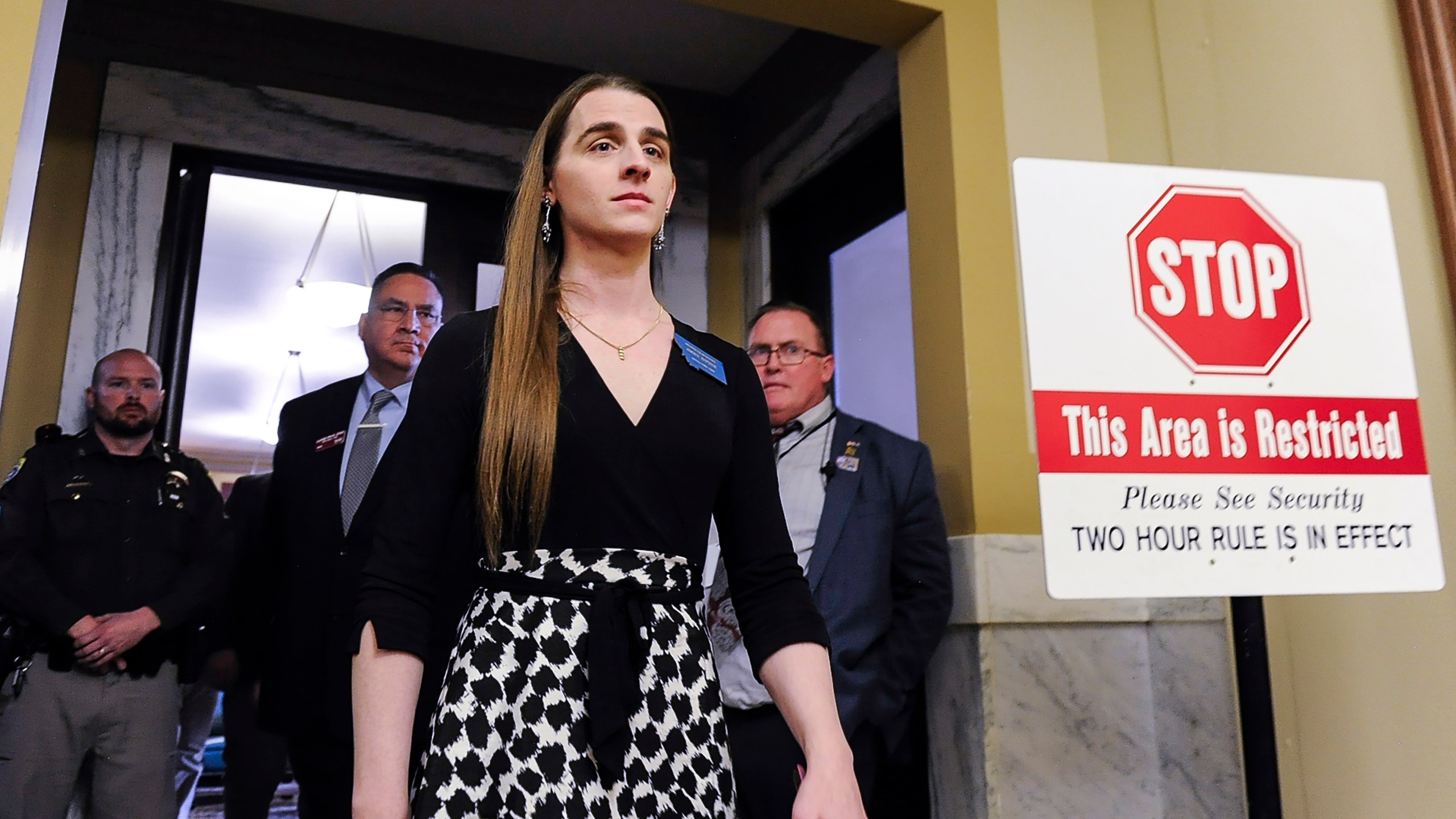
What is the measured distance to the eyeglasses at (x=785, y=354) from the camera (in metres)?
2.93

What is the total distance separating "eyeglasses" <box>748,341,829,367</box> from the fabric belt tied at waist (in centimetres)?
192

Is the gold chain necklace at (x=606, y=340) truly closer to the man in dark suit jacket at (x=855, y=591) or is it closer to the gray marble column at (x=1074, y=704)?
the man in dark suit jacket at (x=855, y=591)

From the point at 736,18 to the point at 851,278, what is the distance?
3.71 feet

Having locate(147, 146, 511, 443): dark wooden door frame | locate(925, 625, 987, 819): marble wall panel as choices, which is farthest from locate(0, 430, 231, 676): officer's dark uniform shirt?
locate(925, 625, 987, 819): marble wall panel

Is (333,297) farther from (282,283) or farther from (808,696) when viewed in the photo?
(808,696)

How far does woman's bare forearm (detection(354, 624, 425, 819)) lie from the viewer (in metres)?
0.90

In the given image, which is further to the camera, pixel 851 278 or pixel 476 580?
pixel 851 278

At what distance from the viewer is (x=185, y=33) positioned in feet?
13.0

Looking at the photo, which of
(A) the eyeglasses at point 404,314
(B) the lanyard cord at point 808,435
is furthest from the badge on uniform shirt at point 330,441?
(B) the lanyard cord at point 808,435

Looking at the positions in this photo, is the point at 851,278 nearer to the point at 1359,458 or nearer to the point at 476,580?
the point at 1359,458

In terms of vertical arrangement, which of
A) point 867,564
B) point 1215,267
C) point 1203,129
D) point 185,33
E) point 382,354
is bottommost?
point 867,564

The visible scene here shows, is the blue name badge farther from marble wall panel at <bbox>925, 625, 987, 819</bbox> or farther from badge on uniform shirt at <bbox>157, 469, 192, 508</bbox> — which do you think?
badge on uniform shirt at <bbox>157, 469, 192, 508</bbox>

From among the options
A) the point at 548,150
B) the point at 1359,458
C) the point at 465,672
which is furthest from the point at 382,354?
the point at 1359,458

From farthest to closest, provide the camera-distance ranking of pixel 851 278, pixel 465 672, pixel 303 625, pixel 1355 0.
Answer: pixel 851 278 < pixel 303 625 < pixel 1355 0 < pixel 465 672
